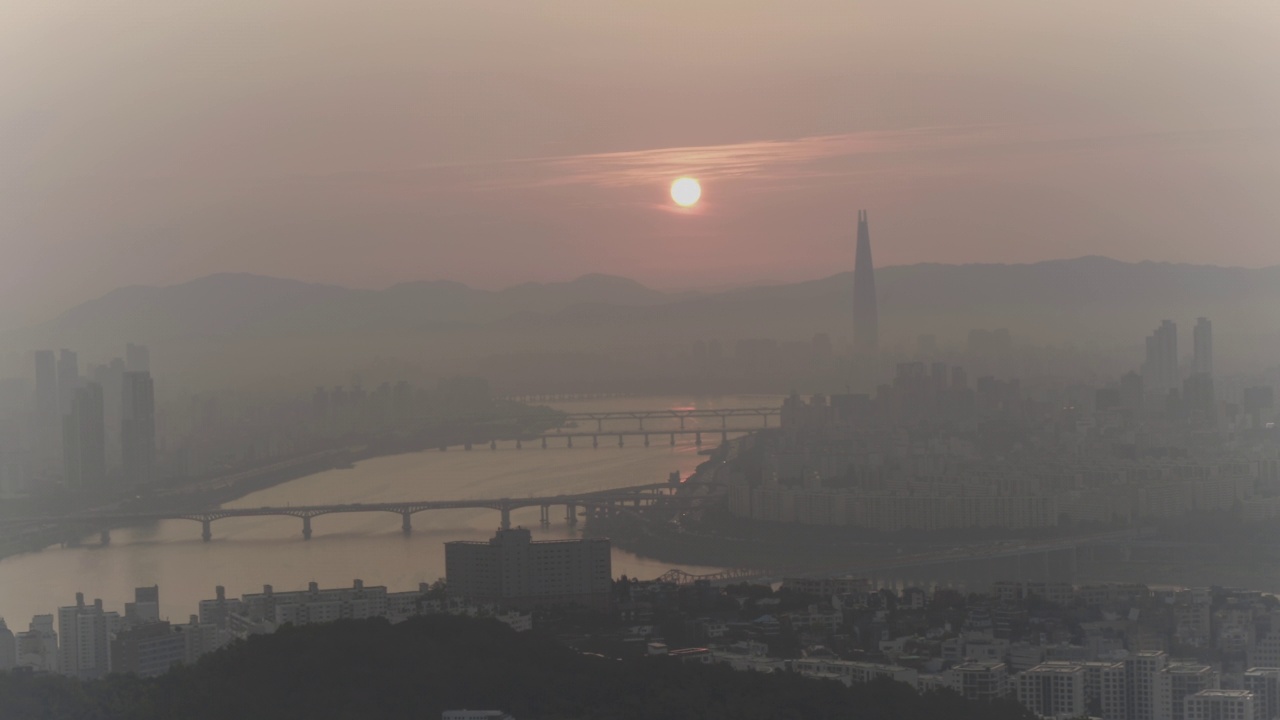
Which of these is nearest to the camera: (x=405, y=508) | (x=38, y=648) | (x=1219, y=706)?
(x=1219, y=706)

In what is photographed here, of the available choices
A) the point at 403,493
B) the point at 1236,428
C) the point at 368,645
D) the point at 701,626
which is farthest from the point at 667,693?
the point at 1236,428

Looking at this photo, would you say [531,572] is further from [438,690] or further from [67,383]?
[67,383]

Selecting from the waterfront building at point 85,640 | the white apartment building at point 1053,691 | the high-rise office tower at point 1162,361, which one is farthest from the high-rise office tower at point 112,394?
the white apartment building at point 1053,691

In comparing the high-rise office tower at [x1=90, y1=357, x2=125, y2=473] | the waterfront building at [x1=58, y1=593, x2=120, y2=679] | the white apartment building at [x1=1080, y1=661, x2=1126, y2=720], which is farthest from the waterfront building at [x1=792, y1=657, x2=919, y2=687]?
the high-rise office tower at [x1=90, y1=357, x2=125, y2=473]

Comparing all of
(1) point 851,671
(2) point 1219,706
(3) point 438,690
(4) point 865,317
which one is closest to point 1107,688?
(2) point 1219,706

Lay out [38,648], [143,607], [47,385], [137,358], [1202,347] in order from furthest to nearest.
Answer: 1. [1202,347]
2. [137,358]
3. [47,385]
4. [143,607]
5. [38,648]

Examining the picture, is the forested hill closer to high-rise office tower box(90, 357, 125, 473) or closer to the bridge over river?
the bridge over river

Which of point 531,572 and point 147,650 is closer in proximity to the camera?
point 147,650

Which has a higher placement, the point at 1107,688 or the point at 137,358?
the point at 137,358

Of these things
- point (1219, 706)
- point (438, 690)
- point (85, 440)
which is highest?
point (85, 440)
